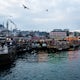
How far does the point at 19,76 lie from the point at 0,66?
28.7ft

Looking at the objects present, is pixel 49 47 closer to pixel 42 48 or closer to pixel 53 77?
pixel 42 48

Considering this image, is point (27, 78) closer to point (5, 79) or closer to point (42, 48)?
point (5, 79)

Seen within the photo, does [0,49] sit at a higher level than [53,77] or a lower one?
higher

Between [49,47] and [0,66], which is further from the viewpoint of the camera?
[49,47]

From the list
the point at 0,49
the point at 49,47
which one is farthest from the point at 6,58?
the point at 49,47

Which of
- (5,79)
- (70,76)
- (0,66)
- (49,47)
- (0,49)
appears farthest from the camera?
(49,47)

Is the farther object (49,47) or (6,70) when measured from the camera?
(49,47)

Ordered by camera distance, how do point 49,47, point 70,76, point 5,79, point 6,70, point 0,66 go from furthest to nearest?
point 49,47
point 0,66
point 6,70
point 70,76
point 5,79

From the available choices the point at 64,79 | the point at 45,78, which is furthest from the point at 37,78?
the point at 64,79

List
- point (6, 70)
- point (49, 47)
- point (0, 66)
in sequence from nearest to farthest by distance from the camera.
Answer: point (6, 70) < point (0, 66) < point (49, 47)

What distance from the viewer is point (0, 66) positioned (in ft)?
155

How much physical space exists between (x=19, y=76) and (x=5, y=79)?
3.18 metres

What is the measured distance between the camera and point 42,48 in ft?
375

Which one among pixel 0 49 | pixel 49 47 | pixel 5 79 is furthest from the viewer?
pixel 49 47
